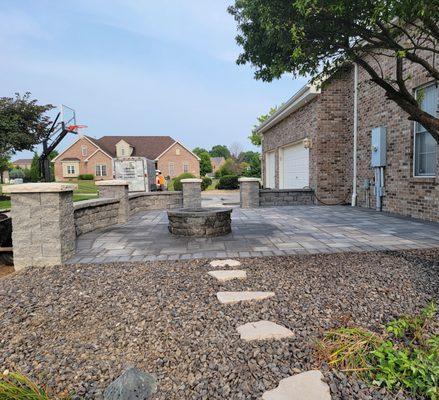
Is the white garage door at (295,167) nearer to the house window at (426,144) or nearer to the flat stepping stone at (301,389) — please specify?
the house window at (426,144)

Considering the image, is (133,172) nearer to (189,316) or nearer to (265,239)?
(265,239)

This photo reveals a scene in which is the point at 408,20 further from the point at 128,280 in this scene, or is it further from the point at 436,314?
the point at 128,280

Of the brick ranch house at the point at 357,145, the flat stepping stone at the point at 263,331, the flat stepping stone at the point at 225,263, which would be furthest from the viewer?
the brick ranch house at the point at 357,145

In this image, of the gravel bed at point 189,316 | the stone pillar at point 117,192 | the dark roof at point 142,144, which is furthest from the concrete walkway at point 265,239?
the dark roof at point 142,144

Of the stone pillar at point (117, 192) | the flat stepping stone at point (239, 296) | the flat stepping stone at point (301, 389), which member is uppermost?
the stone pillar at point (117, 192)

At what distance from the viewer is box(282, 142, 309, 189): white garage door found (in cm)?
1376

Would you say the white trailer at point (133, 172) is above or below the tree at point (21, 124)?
below

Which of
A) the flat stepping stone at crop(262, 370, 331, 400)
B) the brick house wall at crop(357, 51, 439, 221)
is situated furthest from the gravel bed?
the brick house wall at crop(357, 51, 439, 221)

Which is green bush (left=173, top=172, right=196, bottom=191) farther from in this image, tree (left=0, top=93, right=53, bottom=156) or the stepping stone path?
the stepping stone path

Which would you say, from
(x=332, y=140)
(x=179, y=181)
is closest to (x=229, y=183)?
(x=179, y=181)

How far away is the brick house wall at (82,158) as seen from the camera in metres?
44.9

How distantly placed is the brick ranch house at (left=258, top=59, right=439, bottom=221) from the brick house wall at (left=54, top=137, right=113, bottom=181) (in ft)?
112

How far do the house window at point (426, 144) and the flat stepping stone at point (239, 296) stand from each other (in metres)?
6.68

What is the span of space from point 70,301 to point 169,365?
1.67 metres
